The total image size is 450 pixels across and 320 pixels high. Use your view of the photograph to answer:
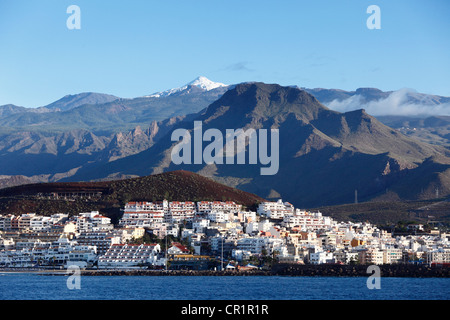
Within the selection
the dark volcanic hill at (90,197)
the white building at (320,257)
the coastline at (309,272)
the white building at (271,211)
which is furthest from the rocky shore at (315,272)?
the white building at (271,211)

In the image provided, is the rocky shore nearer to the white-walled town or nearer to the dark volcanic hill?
the white-walled town

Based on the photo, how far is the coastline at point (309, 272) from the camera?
127 meters

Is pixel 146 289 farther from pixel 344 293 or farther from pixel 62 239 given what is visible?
pixel 62 239

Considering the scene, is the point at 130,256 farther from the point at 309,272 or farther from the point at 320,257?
the point at 320,257

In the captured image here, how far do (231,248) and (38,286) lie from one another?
1951 inches

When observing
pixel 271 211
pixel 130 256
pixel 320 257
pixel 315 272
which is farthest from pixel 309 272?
pixel 271 211

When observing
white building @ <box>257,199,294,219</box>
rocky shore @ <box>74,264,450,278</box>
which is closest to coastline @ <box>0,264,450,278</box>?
rocky shore @ <box>74,264,450,278</box>

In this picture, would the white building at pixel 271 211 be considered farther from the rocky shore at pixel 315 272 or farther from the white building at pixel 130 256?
the rocky shore at pixel 315 272

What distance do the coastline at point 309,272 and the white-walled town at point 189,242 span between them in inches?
209

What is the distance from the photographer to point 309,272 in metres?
129

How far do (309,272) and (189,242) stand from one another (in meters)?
29.0

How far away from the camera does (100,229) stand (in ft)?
510

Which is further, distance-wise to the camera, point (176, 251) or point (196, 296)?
point (176, 251)
